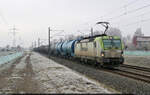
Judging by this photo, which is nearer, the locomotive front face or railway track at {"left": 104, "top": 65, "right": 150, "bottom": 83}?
railway track at {"left": 104, "top": 65, "right": 150, "bottom": 83}

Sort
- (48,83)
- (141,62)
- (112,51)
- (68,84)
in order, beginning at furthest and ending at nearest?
(141,62) < (112,51) < (48,83) < (68,84)

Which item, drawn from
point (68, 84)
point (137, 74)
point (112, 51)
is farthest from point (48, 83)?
point (112, 51)

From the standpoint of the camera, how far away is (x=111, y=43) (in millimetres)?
17016

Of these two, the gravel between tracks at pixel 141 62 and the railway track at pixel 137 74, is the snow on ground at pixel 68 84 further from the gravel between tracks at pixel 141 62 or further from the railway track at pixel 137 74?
the gravel between tracks at pixel 141 62

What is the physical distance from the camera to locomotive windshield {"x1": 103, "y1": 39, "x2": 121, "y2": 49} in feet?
54.9

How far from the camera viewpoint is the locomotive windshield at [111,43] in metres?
16.7

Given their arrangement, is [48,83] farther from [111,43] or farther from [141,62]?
[141,62]

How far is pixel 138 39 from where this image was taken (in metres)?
92.6

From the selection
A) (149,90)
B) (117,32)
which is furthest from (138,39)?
(149,90)

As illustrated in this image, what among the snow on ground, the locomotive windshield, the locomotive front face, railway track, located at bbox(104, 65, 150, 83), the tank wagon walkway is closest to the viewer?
the snow on ground

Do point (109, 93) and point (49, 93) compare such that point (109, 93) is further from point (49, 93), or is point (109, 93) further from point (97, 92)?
point (49, 93)

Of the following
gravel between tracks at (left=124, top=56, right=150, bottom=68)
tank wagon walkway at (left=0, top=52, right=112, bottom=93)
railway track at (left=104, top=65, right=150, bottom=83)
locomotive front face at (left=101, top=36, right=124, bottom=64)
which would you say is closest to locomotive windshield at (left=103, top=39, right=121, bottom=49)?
locomotive front face at (left=101, top=36, right=124, bottom=64)

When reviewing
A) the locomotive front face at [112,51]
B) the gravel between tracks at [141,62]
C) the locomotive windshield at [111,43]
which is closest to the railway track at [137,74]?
the locomotive front face at [112,51]

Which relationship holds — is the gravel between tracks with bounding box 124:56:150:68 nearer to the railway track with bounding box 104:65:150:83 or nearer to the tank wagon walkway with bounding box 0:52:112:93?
the railway track with bounding box 104:65:150:83
